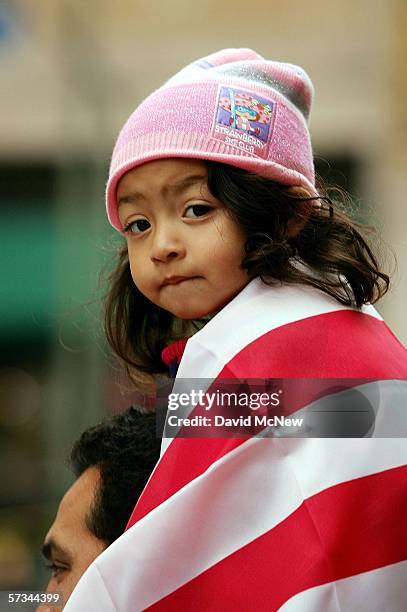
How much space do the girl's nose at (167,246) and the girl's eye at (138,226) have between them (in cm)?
8

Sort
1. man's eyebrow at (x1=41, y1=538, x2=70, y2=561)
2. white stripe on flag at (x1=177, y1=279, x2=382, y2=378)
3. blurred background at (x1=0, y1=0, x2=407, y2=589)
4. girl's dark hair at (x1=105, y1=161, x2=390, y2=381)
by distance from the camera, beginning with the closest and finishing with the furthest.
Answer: white stripe on flag at (x1=177, y1=279, x2=382, y2=378), girl's dark hair at (x1=105, y1=161, x2=390, y2=381), man's eyebrow at (x1=41, y1=538, x2=70, y2=561), blurred background at (x1=0, y1=0, x2=407, y2=589)

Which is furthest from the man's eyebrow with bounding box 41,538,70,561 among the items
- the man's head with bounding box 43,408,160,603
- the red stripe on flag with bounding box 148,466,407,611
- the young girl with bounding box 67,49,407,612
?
the red stripe on flag with bounding box 148,466,407,611

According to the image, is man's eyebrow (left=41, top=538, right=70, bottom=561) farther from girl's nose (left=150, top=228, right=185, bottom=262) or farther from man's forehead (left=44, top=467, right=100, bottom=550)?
girl's nose (left=150, top=228, right=185, bottom=262)

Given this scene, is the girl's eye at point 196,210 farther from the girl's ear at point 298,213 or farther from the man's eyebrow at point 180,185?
the girl's ear at point 298,213

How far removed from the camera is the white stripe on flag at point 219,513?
1481 millimetres

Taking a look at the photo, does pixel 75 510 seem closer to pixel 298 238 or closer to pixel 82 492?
pixel 82 492

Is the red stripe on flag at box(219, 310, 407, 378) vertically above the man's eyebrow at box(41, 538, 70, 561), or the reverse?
the red stripe on flag at box(219, 310, 407, 378)

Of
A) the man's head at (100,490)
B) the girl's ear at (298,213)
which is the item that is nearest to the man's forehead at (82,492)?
the man's head at (100,490)

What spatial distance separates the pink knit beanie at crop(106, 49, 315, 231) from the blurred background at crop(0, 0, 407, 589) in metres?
5.68

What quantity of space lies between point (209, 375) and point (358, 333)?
0.23 metres

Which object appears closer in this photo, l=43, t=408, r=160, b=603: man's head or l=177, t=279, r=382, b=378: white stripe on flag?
l=177, t=279, r=382, b=378: white stripe on flag

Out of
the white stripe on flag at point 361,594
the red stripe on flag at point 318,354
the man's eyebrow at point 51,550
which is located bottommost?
the white stripe on flag at point 361,594

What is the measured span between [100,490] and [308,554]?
2.03ft

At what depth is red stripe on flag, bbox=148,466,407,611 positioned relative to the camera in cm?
145
